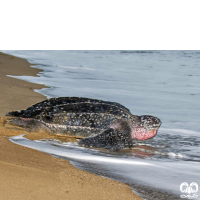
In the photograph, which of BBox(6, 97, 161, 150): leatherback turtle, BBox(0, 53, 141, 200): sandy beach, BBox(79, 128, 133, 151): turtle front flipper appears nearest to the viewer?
BBox(0, 53, 141, 200): sandy beach

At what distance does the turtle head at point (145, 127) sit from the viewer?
10.9 ft

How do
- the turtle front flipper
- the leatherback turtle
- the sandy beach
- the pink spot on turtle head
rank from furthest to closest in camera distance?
the pink spot on turtle head → the leatherback turtle → the turtle front flipper → the sandy beach

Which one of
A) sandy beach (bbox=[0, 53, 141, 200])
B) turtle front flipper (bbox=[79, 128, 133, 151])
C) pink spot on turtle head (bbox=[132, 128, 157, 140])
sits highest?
pink spot on turtle head (bbox=[132, 128, 157, 140])

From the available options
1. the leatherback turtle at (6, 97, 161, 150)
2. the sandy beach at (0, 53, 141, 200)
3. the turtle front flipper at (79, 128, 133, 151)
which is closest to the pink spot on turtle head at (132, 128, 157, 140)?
the leatherback turtle at (6, 97, 161, 150)

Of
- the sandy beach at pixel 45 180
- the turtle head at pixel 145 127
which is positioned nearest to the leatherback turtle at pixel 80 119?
the turtle head at pixel 145 127

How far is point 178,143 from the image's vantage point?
10.3 ft

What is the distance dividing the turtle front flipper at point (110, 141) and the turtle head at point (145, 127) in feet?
0.88

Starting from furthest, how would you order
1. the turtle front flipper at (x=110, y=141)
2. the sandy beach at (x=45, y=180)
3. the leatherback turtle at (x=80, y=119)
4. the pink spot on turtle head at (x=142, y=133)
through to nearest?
the pink spot on turtle head at (x=142, y=133) → the leatherback turtle at (x=80, y=119) → the turtle front flipper at (x=110, y=141) → the sandy beach at (x=45, y=180)

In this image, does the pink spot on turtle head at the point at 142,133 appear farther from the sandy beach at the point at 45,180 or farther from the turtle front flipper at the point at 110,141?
the sandy beach at the point at 45,180

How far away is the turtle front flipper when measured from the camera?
287cm

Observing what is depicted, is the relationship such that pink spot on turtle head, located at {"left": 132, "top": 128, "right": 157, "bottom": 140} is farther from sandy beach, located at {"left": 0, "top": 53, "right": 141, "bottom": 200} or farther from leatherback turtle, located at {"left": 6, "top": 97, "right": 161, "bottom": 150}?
sandy beach, located at {"left": 0, "top": 53, "right": 141, "bottom": 200}

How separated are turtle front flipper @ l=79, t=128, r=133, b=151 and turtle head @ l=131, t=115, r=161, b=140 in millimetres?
268

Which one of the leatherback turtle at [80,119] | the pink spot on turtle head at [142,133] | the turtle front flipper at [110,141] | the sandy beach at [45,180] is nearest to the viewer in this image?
the sandy beach at [45,180]
